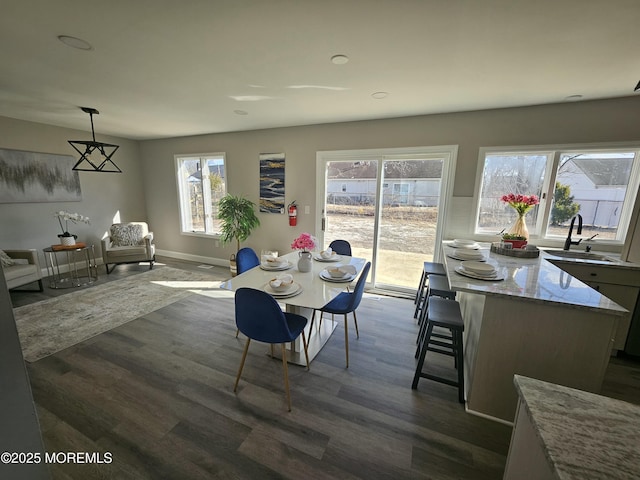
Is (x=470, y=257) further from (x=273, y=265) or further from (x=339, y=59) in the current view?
(x=339, y=59)

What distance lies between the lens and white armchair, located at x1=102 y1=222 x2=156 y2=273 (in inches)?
176

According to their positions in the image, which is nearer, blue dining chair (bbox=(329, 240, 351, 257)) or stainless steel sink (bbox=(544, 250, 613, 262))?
stainless steel sink (bbox=(544, 250, 613, 262))

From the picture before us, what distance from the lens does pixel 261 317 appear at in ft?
5.64

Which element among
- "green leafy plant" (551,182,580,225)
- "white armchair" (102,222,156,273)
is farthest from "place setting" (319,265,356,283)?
"white armchair" (102,222,156,273)

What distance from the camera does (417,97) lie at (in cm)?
271

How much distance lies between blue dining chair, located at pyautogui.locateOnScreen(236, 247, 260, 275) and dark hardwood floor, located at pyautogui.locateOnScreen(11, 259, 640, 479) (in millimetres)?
748

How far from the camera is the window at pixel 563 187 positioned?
9.12 feet

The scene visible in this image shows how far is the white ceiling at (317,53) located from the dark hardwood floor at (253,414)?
2.51 metres

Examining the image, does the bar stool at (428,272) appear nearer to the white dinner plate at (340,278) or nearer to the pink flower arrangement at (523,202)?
the pink flower arrangement at (523,202)

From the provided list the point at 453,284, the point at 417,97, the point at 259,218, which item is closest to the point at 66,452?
the point at 453,284

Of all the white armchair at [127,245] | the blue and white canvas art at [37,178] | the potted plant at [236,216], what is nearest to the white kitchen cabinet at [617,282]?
the potted plant at [236,216]

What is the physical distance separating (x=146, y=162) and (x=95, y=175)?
98 centimetres

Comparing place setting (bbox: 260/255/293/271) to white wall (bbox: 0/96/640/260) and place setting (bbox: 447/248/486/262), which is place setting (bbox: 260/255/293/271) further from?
white wall (bbox: 0/96/640/260)

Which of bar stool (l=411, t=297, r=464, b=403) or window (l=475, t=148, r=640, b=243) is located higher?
window (l=475, t=148, r=640, b=243)
